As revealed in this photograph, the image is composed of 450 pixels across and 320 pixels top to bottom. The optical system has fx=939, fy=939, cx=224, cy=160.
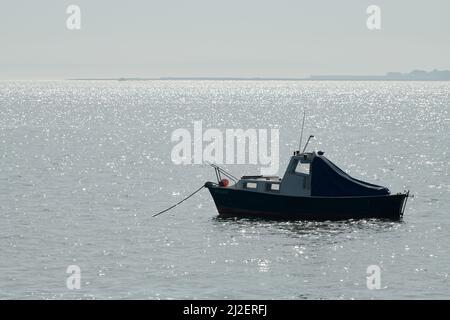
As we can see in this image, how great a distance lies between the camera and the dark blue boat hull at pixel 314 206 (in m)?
59.3

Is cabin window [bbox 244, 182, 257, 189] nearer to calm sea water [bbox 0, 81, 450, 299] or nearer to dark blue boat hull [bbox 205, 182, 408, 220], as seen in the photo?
dark blue boat hull [bbox 205, 182, 408, 220]

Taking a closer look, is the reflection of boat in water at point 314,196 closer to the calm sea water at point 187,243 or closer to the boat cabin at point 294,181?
the boat cabin at point 294,181

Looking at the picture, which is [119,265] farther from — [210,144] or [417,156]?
[210,144]

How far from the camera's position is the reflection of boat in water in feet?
193

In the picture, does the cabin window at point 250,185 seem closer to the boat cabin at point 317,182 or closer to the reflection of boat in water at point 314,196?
the reflection of boat in water at point 314,196

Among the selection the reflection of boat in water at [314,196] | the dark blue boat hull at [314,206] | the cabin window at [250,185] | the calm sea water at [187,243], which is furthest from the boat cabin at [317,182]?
the calm sea water at [187,243]

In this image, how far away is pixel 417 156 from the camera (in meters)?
121

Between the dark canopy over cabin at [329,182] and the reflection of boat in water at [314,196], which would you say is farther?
the reflection of boat in water at [314,196]

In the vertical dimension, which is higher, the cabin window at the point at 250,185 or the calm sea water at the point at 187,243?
the cabin window at the point at 250,185

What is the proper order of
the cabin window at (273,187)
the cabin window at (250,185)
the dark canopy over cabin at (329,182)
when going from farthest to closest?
the cabin window at (250,185) → the cabin window at (273,187) → the dark canopy over cabin at (329,182)

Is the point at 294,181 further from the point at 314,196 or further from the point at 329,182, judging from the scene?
the point at 329,182

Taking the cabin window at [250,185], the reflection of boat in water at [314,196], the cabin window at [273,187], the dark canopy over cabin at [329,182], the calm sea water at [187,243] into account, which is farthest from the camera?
the cabin window at [250,185]

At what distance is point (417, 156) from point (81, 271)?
275ft

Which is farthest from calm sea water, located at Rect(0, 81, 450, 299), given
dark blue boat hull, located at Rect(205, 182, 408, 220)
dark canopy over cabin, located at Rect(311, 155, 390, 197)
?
dark canopy over cabin, located at Rect(311, 155, 390, 197)
